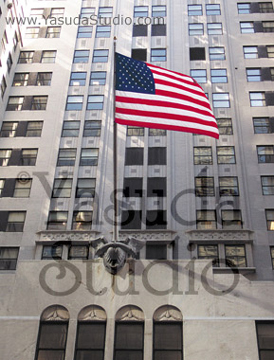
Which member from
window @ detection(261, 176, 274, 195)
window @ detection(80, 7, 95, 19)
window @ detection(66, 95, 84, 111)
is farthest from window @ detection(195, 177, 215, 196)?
window @ detection(80, 7, 95, 19)

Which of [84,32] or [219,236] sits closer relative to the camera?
[219,236]

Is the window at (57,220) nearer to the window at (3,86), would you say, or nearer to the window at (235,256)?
the window at (235,256)

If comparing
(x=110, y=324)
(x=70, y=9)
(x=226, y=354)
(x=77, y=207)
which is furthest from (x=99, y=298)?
(x=70, y=9)

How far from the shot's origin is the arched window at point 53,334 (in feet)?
66.9

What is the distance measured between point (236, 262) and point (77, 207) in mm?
12828

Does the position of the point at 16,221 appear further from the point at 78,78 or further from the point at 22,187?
the point at 78,78

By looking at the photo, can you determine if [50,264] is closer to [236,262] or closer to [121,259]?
[121,259]

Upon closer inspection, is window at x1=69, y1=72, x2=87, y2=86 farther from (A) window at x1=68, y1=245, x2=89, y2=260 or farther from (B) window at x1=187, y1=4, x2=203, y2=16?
(A) window at x1=68, y1=245, x2=89, y2=260

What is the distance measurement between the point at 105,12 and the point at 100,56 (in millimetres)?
7284

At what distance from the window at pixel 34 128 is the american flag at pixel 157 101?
19.4 m

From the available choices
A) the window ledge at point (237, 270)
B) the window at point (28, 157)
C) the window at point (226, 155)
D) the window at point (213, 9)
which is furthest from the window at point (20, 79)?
the window ledge at point (237, 270)

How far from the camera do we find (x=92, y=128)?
3778 centimetres

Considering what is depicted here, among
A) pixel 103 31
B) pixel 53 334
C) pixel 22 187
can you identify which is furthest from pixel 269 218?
pixel 103 31

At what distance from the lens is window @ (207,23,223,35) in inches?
1742
